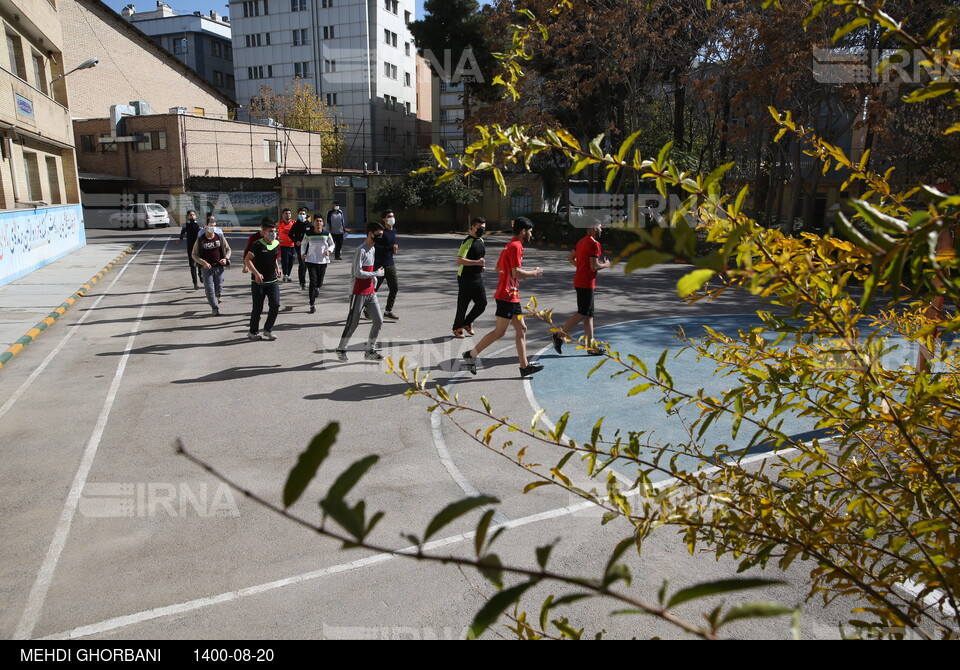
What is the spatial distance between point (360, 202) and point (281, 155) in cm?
1100

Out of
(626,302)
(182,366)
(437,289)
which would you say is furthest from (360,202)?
(182,366)

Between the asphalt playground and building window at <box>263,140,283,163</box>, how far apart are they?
1526 inches

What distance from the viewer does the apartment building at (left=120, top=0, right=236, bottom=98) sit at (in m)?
75.5

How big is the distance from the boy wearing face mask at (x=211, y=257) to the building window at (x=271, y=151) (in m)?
38.1

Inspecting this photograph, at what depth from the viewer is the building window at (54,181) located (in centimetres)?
2734

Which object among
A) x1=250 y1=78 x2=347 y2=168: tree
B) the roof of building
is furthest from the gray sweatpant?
the roof of building

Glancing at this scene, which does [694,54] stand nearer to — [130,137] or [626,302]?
[626,302]

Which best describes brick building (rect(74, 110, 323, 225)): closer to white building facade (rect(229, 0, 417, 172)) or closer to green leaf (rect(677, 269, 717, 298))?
white building facade (rect(229, 0, 417, 172))

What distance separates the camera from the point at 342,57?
63.2 metres

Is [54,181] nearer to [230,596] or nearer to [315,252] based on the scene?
[315,252]

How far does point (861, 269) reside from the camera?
218 cm

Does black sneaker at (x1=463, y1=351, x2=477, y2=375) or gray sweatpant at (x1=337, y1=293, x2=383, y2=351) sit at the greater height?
gray sweatpant at (x1=337, y1=293, x2=383, y2=351)

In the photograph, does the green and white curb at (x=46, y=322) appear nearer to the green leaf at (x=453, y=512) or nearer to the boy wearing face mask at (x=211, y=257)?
the boy wearing face mask at (x=211, y=257)
